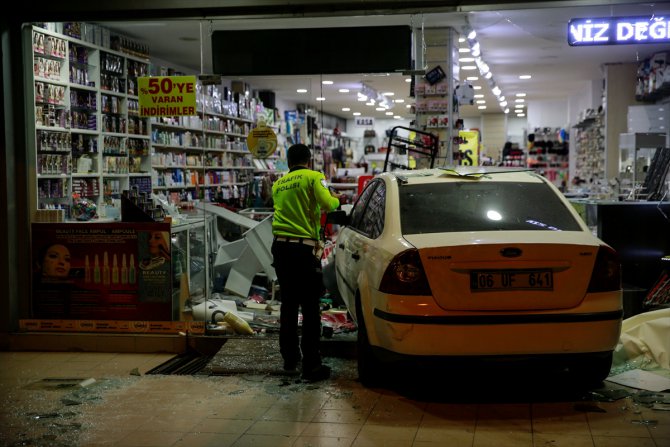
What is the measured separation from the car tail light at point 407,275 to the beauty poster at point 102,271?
8.80 feet

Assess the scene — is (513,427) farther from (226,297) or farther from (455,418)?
(226,297)

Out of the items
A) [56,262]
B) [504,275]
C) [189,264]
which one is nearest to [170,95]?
[189,264]

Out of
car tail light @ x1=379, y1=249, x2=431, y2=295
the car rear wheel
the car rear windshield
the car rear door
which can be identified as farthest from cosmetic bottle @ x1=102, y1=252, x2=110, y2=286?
car tail light @ x1=379, y1=249, x2=431, y2=295

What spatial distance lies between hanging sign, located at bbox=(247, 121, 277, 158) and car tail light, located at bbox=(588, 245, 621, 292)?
4.49 meters

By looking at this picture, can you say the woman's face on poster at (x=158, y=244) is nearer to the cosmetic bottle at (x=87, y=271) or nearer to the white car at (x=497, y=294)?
the cosmetic bottle at (x=87, y=271)

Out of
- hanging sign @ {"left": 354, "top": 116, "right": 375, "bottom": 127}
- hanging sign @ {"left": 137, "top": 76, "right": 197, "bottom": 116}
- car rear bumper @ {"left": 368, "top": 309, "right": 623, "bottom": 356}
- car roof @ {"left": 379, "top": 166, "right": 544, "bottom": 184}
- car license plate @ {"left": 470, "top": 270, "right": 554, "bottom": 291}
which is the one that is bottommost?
car rear bumper @ {"left": 368, "top": 309, "right": 623, "bottom": 356}

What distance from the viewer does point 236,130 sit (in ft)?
35.7

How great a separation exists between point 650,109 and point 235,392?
11.5 m

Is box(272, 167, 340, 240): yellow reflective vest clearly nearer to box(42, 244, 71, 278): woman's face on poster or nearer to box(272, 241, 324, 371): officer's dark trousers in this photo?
box(272, 241, 324, 371): officer's dark trousers

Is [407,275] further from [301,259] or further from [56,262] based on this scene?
[56,262]

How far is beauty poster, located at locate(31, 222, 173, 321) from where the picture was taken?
6.62 m

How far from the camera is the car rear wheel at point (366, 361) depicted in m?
5.12

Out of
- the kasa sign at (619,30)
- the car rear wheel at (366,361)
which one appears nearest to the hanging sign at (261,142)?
the kasa sign at (619,30)

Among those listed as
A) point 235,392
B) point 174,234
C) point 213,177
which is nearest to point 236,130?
point 213,177
